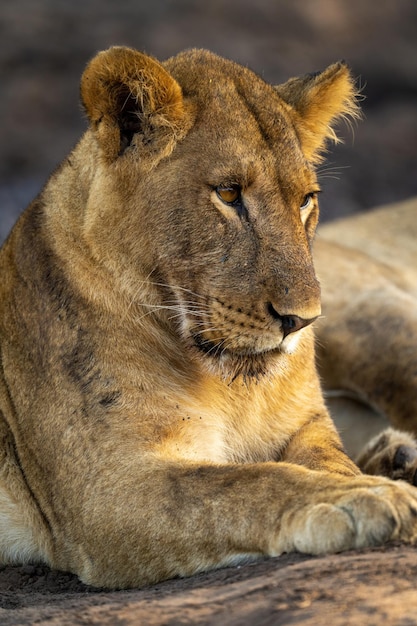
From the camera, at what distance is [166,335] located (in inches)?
125

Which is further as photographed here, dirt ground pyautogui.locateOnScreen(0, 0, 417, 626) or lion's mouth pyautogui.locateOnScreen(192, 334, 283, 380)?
dirt ground pyautogui.locateOnScreen(0, 0, 417, 626)

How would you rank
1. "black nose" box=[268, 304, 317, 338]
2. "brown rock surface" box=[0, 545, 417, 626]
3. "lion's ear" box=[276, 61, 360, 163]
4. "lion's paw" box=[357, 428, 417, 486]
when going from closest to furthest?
"brown rock surface" box=[0, 545, 417, 626], "black nose" box=[268, 304, 317, 338], "lion's ear" box=[276, 61, 360, 163], "lion's paw" box=[357, 428, 417, 486]

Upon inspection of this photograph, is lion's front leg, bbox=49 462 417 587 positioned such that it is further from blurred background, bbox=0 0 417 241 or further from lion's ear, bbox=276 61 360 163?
blurred background, bbox=0 0 417 241

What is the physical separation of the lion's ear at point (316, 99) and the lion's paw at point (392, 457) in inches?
43.9

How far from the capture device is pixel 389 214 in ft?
21.4

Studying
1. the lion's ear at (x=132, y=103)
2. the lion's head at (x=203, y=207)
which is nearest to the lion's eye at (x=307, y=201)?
the lion's head at (x=203, y=207)

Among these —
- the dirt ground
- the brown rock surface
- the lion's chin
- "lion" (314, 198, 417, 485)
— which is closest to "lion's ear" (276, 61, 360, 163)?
the lion's chin

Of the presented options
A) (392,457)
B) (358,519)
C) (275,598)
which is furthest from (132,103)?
(392,457)

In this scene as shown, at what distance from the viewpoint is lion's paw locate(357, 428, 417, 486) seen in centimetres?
379

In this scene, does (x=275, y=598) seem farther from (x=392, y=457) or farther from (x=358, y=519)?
(x=392, y=457)

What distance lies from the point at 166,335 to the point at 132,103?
2.23 feet

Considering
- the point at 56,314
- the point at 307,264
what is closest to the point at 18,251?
the point at 56,314

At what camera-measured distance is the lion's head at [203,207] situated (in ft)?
9.47

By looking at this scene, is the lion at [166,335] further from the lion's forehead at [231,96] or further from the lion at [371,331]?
the lion at [371,331]
